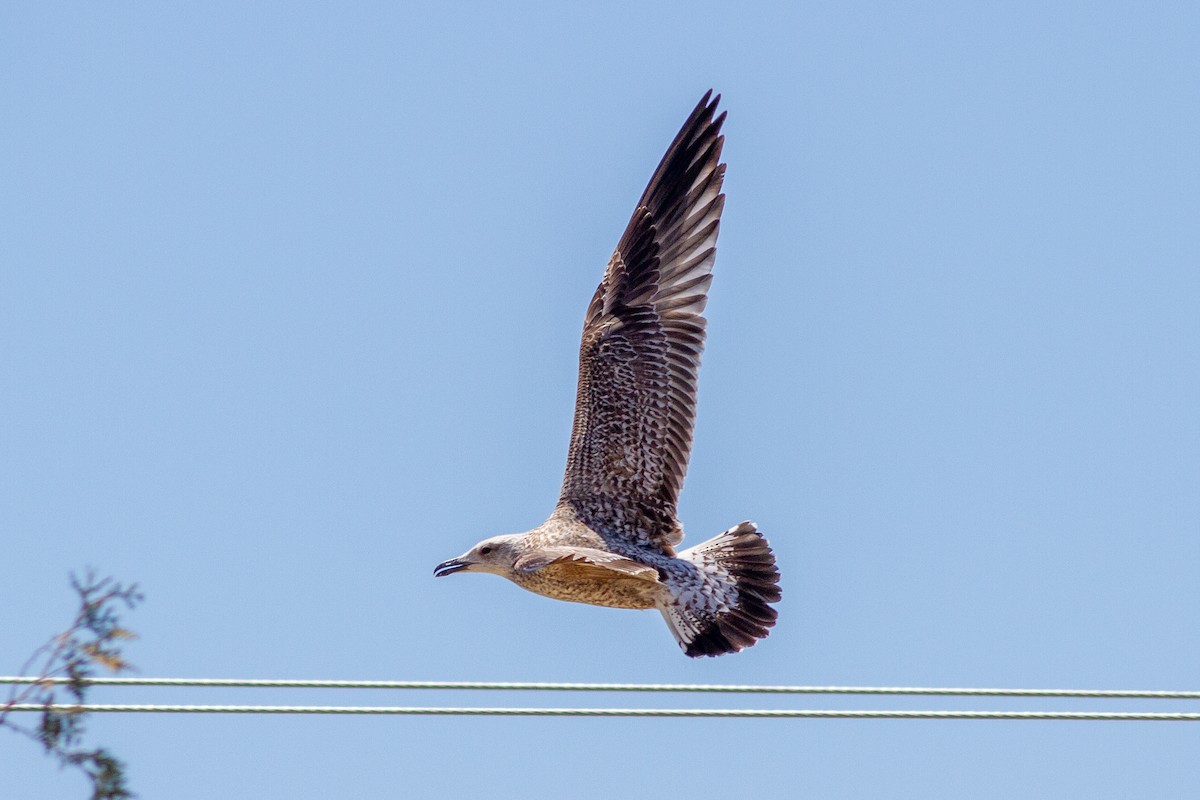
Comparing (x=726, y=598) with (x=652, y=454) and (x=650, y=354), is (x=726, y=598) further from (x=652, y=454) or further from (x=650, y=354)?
(x=650, y=354)

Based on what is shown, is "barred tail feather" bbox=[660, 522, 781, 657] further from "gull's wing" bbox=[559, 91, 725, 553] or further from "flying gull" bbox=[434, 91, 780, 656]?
"gull's wing" bbox=[559, 91, 725, 553]

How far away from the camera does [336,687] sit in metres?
6.55

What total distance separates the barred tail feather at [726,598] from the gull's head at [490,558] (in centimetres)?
100

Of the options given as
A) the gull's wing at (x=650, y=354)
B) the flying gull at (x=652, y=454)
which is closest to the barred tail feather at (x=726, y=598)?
the flying gull at (x=652, y=454)

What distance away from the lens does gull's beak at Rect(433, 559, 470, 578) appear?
11422mm

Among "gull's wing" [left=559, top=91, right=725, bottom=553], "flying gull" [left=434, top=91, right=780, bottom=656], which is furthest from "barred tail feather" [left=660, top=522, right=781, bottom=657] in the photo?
"gull's wing" [left=559, top=91, right=725, bottom=553]

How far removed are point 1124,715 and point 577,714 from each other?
186cm

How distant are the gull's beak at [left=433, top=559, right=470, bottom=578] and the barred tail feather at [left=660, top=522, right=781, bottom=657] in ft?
4.14

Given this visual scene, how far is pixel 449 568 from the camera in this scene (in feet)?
37.6

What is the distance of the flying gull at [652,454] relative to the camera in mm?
11203

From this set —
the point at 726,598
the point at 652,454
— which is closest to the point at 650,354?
the point at 652,454

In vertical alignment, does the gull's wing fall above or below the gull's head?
above

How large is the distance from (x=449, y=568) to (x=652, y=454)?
148 centimetres

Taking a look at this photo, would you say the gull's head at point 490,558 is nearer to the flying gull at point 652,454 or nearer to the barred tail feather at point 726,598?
the flying gull at point 652,454
